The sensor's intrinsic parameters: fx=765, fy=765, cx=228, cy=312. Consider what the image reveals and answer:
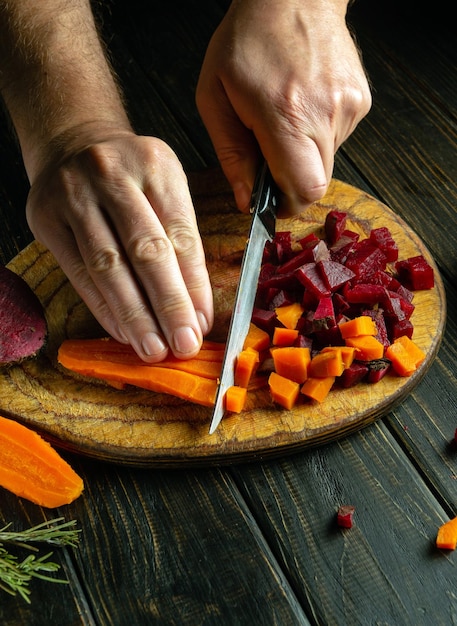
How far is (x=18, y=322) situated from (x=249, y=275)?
30.5 inches

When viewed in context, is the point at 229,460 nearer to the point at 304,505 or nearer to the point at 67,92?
the point at 304,505

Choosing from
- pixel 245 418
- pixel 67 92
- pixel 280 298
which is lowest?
pixel 245 418

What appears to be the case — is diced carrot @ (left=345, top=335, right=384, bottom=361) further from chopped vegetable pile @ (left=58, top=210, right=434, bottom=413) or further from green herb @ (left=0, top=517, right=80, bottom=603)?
green herb @ (left=0, top=517, right=80, bottom=603)

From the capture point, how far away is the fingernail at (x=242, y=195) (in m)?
2.75

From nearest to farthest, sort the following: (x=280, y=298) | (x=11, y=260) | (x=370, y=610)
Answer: (x=370, y=610) < (x=280, y=298) < (x=11, y=260)

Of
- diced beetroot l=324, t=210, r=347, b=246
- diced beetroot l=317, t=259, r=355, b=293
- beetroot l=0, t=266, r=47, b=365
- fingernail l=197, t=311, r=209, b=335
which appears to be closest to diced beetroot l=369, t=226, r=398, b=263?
diced beetroot l=324, t=210, r=347, b=246

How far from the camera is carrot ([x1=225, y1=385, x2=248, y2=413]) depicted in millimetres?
2344

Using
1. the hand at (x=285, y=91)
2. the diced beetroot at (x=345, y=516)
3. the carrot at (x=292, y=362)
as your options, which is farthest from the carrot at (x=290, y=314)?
the diced beetroot at (x=345, y=516)

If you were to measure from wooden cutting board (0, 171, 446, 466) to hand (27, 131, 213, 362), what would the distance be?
0.19 meters

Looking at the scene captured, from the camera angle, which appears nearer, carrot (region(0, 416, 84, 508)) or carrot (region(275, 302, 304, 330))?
carrot (region(0, 416, 84, 508))

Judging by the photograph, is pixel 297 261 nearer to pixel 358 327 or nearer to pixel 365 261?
pixel 365 261

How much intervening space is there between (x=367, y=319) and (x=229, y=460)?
62 cm

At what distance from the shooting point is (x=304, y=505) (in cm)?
226

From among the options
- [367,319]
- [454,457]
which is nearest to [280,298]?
[367,319]
